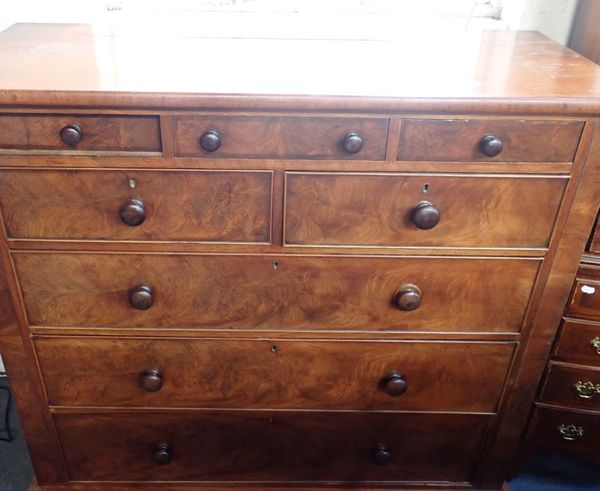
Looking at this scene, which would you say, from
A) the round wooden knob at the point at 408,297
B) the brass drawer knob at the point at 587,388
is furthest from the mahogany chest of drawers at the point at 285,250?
the brass drawer knob at the point at 587,388

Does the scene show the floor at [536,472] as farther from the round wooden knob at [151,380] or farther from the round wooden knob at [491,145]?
the round wooden knob at [491,145]

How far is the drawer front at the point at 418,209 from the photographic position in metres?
1.09

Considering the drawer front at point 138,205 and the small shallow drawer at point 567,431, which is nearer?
the drawer front at point 138,205

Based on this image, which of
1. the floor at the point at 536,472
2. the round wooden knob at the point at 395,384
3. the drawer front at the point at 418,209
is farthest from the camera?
the floor at the point at 536,472

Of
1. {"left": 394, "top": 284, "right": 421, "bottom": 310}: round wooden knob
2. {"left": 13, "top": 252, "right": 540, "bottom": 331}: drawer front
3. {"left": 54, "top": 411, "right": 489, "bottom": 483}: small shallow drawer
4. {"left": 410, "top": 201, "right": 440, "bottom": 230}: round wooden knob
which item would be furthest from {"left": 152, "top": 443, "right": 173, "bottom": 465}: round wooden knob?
{"left": 410, "top": 201, "right": 440, "bottom": 230}: round wooden knob

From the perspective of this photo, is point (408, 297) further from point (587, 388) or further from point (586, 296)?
point (587, 388)

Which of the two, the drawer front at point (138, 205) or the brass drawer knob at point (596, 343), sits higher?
the drawer front at point (138, 205)

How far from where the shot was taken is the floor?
1594mm

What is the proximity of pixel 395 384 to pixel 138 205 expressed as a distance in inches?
25.8

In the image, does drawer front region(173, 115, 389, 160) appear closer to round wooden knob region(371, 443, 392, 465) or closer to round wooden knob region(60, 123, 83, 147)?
round wooden knob region(60, 123, 83, 147)

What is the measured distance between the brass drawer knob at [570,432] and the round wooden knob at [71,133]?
125cm

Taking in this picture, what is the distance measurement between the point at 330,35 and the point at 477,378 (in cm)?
85

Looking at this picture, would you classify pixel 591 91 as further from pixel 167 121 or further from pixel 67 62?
pixel 67 62

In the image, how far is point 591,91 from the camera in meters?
1.03
